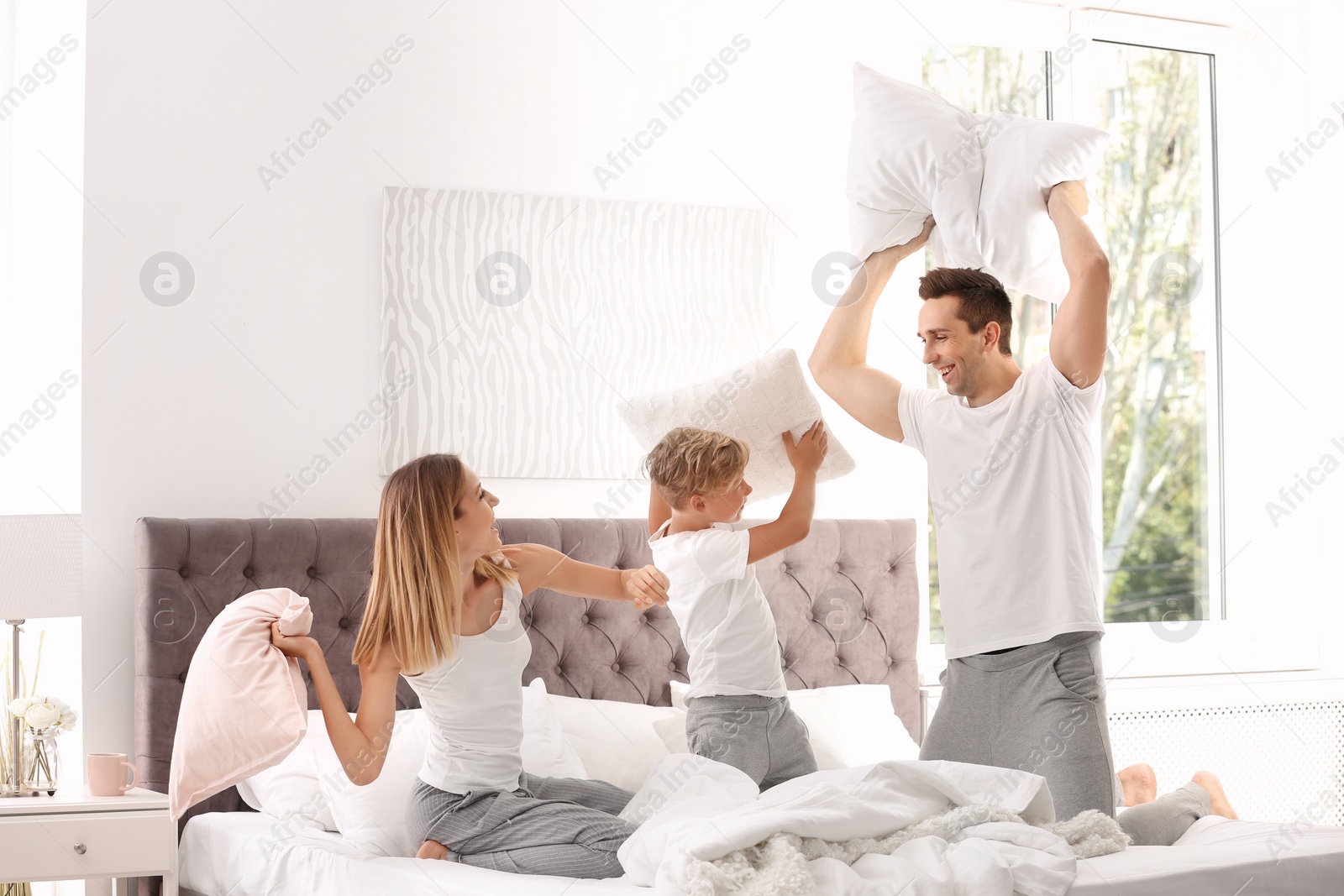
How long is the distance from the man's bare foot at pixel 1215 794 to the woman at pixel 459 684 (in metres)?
1.50

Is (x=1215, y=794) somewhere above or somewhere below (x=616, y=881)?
below

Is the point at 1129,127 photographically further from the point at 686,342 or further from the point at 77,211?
the point at 77,211

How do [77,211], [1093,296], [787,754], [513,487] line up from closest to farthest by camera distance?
[1093,296] < [787,754] < [77,211] < [513,487]

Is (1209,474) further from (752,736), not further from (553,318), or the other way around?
(752,736)

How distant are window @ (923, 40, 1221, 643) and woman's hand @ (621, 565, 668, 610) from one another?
2.35m

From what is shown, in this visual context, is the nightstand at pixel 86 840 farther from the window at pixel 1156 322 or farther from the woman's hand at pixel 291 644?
the window at pixel 1156 322

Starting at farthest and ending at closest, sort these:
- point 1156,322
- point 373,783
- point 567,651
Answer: point 1156,322 → point 567,651 → point 373,783

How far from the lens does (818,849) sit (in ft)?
5.70

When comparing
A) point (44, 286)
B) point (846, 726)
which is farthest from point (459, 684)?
point (44, 286)

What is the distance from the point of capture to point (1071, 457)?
2223mm

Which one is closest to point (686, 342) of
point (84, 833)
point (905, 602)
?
point (905, 602)

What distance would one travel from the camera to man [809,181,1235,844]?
212 centimetres

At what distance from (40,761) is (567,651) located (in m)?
1.23

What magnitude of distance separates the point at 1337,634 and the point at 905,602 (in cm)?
181
